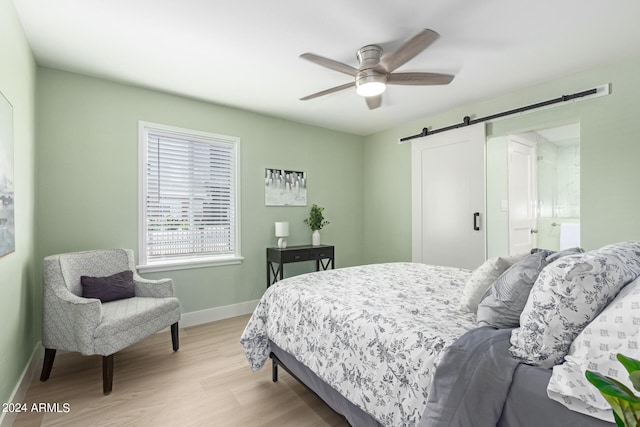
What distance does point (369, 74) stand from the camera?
2305 mm

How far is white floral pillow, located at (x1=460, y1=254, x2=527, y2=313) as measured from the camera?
1604 mm

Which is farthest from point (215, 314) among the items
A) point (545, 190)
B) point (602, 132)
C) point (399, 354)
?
point (545, 190)

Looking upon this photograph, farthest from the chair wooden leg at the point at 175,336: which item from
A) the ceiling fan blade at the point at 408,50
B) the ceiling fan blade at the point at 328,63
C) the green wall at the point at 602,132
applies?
the green wall at the point at 602,132

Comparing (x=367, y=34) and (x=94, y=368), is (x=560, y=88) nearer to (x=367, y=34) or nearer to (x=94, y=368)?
(x=367, y=34)

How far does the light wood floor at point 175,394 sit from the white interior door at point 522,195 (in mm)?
3447

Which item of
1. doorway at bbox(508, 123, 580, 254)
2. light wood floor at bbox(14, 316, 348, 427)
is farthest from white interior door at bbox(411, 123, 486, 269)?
light wood floor at bbox(14, 316, 348, 427)

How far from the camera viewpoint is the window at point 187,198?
330 centimetres

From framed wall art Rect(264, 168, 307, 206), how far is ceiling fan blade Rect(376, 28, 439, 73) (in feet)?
7.25

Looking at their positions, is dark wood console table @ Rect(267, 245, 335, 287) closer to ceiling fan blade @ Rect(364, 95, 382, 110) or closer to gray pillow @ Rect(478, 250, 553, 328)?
ceiling fan blade @ Rect(364, 95, 382, 110)

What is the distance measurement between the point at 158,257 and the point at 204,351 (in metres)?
1.18

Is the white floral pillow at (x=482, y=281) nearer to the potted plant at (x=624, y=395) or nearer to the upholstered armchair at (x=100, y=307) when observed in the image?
the potted plant at (x=624, y=395)

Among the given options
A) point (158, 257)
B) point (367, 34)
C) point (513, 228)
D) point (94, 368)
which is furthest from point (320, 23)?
point (513, 228)

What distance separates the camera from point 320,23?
7.04ft

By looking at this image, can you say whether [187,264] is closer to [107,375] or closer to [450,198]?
[107,375]
